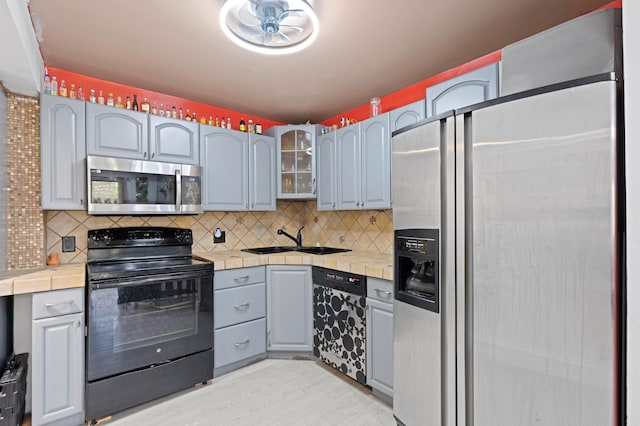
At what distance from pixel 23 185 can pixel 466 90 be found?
2.85m

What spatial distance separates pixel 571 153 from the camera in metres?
0.96

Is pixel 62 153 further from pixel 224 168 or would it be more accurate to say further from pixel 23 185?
pixel 224 168

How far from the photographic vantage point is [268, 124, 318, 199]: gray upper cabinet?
3107 mm

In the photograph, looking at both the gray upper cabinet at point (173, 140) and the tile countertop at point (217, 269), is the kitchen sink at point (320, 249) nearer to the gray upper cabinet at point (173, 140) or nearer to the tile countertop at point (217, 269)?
the tile countertop at point (217, 269)

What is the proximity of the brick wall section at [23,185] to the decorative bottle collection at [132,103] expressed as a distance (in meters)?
0.17

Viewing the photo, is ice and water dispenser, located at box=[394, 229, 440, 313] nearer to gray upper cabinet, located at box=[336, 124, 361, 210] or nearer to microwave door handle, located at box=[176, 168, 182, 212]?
gray upper cabinet, located at box=[336, 124, 361, 210]

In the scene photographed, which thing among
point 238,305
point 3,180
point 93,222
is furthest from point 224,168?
point 3,180

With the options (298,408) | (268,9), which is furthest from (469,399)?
(268,9)

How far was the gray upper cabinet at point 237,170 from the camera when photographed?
8.91 feet

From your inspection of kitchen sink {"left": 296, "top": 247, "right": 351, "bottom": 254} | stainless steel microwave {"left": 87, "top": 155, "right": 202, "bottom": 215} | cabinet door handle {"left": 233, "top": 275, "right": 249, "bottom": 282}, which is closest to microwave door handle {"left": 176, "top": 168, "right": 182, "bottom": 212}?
stainless steel microwave {"left": 87, "top": 155, "right": 202, "bottom": 215}

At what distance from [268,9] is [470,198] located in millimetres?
1311

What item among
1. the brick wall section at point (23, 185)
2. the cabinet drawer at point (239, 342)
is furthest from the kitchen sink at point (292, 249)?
the brick wall section at point (23, 185)

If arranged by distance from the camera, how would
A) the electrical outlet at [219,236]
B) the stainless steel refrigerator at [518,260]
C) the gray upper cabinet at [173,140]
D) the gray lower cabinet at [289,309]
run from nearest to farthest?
the stainless steel refrigerator at [518,260] → the gray upper cabinet at [173,140] → the gray lower cabinet at [289,309] → the electrical outlet at [219,236]

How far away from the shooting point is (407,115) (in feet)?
7.41
